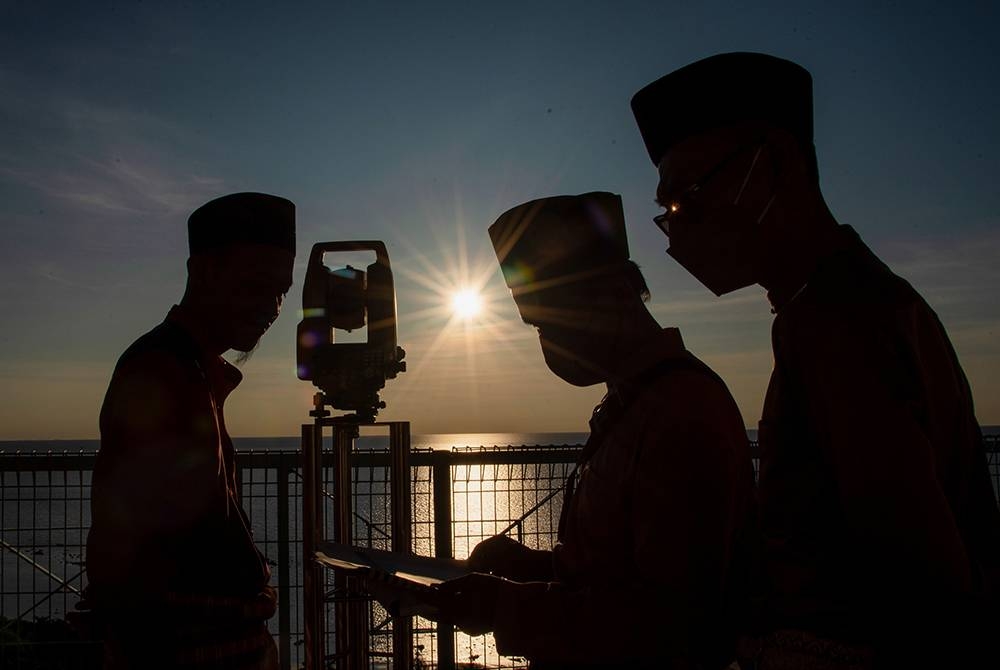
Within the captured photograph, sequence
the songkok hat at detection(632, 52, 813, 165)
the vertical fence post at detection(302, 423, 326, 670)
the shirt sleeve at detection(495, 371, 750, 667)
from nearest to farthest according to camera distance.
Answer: the shirt sleeve at detection(495, 371, 750, 667), the songkok hat at detection(632, 52, 813, 165), the vertical fence post at detection(302, 423, 326, 670)

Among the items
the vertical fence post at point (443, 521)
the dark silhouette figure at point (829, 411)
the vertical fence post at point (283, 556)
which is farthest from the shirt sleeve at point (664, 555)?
the vertical fence post at point (283, 556)

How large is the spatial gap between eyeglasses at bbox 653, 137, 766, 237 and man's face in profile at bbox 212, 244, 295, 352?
136cm

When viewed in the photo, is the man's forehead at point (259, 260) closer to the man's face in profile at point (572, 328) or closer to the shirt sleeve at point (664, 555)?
the man's face in profile at point (572, 328)

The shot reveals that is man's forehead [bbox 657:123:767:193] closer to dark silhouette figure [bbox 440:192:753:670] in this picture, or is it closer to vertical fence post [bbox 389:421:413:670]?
dark silhouette figure [bbox 440:192:753:670]

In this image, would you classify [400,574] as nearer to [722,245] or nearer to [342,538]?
[722,245]

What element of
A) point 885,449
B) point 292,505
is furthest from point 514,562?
point 292,505

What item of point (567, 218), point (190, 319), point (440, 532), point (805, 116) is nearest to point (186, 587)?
point (190, 319)

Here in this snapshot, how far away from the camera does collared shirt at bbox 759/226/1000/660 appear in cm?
128

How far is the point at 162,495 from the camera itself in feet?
6.91

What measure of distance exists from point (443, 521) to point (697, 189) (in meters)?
3.18

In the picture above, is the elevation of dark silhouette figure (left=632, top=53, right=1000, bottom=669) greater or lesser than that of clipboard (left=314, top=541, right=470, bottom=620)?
greater

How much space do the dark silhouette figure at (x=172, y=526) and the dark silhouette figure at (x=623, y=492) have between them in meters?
0.78

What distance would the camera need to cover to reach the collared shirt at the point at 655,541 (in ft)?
5.43

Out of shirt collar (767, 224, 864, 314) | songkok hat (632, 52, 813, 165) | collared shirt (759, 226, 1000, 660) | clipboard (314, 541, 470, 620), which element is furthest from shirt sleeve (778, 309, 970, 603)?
clipboard (314, 541, 470, 620)
